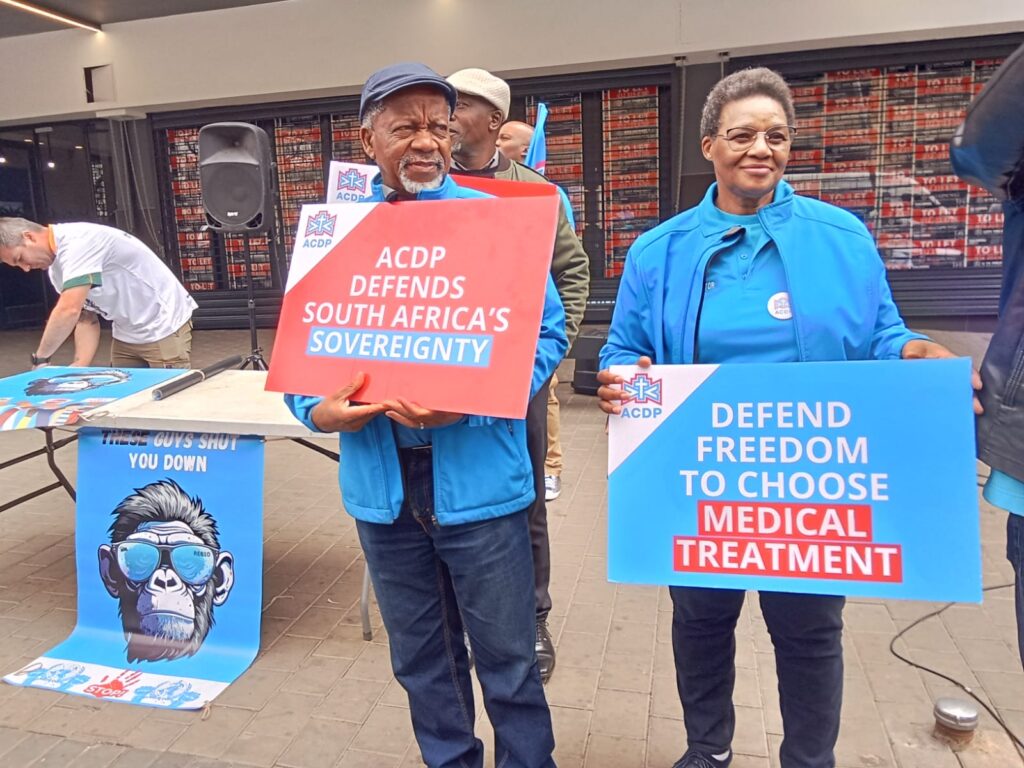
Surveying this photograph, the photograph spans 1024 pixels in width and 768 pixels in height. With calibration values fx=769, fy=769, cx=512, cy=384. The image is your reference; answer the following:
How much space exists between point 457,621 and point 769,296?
1128mm

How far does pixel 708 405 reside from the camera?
1.71m

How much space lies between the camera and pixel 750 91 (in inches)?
67.7

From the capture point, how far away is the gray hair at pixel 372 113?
5.71 feet

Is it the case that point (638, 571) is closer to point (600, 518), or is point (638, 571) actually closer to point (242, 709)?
point (242, 709)

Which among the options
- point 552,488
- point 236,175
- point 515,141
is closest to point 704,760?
point 552,488

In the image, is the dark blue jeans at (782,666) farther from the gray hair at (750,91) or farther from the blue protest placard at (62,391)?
the blue protest placard at (62,391)

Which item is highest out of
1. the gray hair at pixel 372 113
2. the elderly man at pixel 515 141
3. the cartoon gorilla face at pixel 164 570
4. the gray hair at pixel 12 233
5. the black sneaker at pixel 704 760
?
the elderly man at pixel 515 141

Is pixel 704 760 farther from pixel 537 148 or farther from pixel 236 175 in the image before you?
pixel 236 175

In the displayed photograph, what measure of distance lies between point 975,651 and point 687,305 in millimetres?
2044

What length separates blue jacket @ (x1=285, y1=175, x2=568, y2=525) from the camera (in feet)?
5.83

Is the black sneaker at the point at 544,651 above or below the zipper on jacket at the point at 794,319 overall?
below

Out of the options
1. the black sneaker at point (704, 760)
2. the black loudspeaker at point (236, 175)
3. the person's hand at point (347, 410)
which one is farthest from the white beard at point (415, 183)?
the black loudspeaker at point (236, 175)

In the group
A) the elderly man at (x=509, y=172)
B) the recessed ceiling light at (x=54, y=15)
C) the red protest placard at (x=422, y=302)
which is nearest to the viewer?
the red protest placard at (x=422, y=302)

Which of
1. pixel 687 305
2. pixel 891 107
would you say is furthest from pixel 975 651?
pixel 891 107
